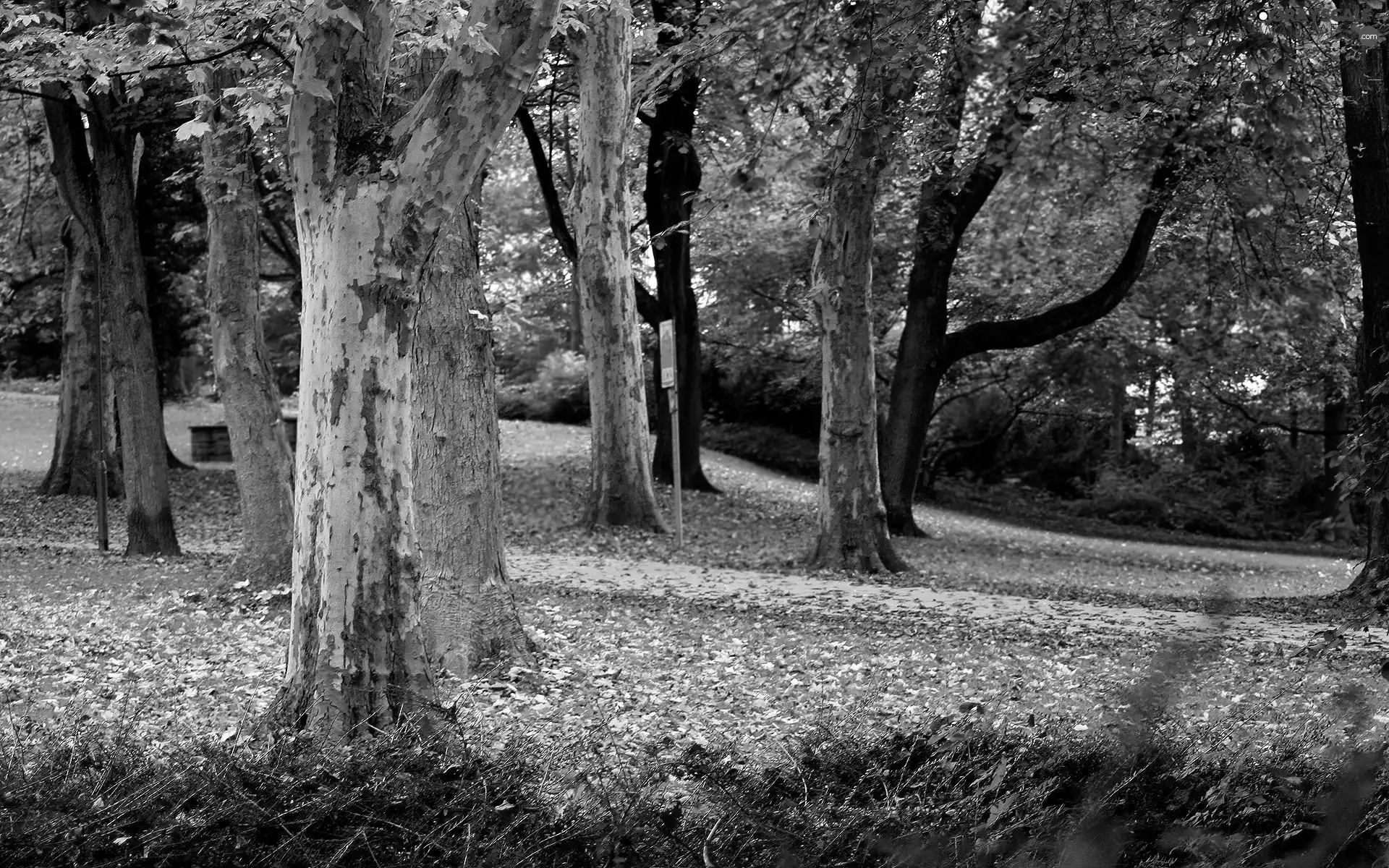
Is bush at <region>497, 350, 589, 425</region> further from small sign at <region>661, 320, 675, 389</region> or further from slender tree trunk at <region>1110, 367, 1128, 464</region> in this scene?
small sign at <region>661, 320, 675, 389</region>

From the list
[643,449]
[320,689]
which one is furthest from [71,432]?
[320,689]

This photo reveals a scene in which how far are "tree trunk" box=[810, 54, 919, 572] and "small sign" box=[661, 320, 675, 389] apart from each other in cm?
202

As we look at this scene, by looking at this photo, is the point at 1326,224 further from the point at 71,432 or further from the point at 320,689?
the point at 71,432

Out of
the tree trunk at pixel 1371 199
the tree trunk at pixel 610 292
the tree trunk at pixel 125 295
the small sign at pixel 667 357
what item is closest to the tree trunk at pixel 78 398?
the tree trunk at pixel 125 295

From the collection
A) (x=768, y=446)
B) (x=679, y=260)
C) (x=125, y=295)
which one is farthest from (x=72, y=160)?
(x=768, y=446)

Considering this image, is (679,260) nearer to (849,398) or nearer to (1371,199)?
(849,398)

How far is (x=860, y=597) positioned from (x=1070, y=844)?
1174 centimetres

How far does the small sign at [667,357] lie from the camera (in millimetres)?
16391

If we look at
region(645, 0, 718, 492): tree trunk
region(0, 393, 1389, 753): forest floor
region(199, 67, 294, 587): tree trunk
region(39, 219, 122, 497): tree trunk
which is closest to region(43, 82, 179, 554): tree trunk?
region(0, 393, 1389, 753): forest floor

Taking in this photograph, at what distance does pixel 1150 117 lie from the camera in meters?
14.9

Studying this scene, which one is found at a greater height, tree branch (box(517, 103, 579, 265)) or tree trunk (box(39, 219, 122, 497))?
tree branch (box(517, 103, 579, 265))

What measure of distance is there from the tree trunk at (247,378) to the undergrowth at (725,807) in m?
8.62

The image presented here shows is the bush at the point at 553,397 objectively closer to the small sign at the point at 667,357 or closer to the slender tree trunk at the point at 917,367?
the slender tree trunk at the point at 917,367

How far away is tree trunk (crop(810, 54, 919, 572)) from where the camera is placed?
49.3ft
